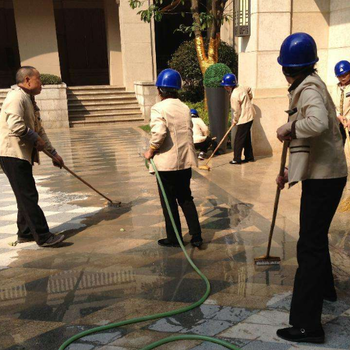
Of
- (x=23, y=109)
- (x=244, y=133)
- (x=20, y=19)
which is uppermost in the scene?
(x=20, y=19)

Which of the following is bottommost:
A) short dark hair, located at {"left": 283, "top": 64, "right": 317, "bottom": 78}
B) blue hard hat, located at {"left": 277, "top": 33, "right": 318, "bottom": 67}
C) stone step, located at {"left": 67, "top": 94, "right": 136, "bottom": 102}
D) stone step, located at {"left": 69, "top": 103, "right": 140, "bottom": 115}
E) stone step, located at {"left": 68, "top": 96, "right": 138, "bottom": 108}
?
stone step, located at {"left": 69, "top": 103, "right": 140, "bottom": 115}

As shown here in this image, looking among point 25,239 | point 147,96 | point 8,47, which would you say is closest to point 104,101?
point 147,96

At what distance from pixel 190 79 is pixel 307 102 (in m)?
11.9

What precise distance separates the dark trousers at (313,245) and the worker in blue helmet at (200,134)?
19.5 ft

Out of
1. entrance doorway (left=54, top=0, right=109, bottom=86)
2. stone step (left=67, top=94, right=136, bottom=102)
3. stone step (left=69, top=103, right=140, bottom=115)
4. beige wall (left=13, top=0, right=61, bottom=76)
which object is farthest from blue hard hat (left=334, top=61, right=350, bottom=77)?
entrance doorway (left=54, top=0, right=109, bottom=86)

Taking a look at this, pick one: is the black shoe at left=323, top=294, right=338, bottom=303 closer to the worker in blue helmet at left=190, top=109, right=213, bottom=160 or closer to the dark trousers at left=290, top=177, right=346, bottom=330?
the dark trousers at left=290, top=177, right=346, bottom=330

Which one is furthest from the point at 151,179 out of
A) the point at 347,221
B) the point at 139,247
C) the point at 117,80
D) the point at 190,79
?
the point at 117,80

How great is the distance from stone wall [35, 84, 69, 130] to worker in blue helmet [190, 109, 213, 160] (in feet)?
25.1

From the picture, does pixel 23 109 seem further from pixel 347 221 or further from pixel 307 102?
pixel 347 221

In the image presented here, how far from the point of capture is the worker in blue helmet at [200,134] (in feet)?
29.1

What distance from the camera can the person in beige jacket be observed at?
4.48m

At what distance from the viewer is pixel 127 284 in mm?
3871

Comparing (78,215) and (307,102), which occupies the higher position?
(307,102)

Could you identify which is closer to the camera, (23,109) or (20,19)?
(23,109)
